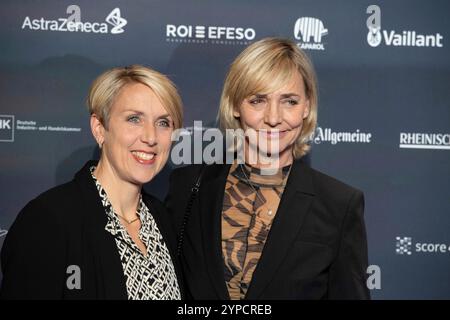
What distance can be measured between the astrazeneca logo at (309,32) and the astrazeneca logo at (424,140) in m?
0.71

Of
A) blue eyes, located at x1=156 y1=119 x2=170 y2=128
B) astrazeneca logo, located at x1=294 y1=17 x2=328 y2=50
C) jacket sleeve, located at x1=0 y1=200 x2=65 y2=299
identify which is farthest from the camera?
astrazeneca logo, located at x1=294 y1=17 x2=328 y2=50

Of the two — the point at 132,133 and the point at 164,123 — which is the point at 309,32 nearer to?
the point at 164,123

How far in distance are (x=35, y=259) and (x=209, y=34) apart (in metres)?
1.90

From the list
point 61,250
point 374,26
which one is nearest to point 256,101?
point 61,250

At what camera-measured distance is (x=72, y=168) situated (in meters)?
3.61

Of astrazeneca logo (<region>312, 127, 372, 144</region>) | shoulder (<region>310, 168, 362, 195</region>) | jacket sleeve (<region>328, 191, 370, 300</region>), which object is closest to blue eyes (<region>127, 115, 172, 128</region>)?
shoulder (<region>310, 168, 362, 195</region>)

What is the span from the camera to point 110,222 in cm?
242

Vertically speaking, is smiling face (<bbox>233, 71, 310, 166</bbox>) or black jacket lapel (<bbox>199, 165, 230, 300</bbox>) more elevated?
smiling face (<bbox>233, 71, 310, 166</bbox>)

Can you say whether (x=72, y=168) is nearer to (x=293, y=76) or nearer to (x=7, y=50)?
(x=7, y=50)

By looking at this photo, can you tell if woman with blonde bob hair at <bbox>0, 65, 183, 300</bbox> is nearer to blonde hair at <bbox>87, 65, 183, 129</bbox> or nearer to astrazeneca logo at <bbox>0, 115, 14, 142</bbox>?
blonde hair at <bbox>87, 65, 183, 129</bbox>

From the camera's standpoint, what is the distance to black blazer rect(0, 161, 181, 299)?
216 cm

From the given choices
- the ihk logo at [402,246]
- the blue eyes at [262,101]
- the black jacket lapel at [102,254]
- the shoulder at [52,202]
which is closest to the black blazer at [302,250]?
the blue eyes at [262,101]

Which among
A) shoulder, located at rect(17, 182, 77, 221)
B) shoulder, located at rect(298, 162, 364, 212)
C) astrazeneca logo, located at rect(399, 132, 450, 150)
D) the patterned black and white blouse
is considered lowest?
the patterned black and white blouse

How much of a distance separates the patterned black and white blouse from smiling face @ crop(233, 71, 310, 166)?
1.99ft
